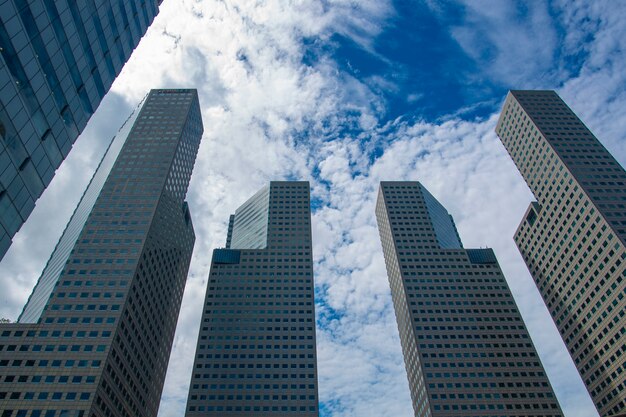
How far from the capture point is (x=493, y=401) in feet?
428

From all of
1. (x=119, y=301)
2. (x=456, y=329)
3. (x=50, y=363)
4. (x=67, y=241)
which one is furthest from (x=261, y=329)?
(x=50, y=363)

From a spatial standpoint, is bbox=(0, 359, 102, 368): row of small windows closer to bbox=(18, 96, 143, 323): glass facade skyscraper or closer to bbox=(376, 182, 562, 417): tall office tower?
bbox=(18, 96, 143, 323): glass facade skyscraper

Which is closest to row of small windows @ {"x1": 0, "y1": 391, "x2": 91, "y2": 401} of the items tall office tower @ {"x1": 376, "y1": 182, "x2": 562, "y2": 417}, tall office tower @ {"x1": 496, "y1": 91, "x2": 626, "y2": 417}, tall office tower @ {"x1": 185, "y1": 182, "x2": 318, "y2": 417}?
tall office tower @ {"x1": 185, "y1": 182, "x2": 318, "y2": 417}

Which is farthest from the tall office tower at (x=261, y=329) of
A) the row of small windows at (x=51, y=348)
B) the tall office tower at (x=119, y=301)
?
the row of small windows at (x=51, y=348)

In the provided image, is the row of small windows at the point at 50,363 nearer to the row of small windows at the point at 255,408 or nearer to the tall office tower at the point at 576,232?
the row of small windows at the point at 255,408

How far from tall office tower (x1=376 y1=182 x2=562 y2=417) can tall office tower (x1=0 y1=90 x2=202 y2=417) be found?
75.8 metres

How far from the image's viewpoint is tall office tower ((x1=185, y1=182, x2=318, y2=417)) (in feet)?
430

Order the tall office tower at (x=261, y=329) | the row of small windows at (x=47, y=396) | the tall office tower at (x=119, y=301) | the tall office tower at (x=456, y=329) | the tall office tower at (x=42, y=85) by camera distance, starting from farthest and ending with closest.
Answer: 1. the tall office tower at (x=456, y=329)
2. the tall office tower at (x=261, y=329)
3. the tall office tower at (x=119, y=301)
4. the row of small windows at (x=47, y=396)
5. the tall office tower at (x=42, y=85)

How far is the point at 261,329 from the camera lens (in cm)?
15038

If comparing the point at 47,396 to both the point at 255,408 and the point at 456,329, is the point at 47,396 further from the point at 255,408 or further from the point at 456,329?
the point at 456,329

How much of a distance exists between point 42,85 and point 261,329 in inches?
4556

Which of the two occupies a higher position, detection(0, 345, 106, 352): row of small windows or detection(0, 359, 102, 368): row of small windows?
detection(0, 345, 106, 352): row of small windows

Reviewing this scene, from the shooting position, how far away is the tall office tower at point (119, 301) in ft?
300

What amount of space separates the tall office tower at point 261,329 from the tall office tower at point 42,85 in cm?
9741
